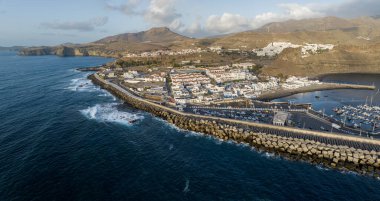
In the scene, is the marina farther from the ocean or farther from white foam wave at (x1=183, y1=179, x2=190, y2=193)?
white foam wave at (x1=183, y1=179, x2=190, y2=193)

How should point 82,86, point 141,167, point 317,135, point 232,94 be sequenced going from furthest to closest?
point 82,86 < point 232,94 < point 317,135 < point 141,167

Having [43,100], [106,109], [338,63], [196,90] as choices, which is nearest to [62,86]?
[43,100]

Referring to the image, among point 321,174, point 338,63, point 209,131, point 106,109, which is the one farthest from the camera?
point 338,63

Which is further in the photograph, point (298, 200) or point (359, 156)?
point (359, 156)

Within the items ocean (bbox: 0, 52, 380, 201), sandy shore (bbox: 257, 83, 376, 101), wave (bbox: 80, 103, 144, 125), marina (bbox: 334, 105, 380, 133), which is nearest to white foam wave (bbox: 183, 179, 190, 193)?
ocean (bbox: 0, 52, 380, 201)

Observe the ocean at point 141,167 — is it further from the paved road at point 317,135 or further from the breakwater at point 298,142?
the paved road at point 317,135

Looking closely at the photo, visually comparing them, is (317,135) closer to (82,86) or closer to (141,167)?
(141,167)

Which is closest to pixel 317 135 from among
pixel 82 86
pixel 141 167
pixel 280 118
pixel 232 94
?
pixel 280 118

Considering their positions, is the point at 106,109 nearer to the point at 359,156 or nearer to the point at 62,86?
the point at 62,86
